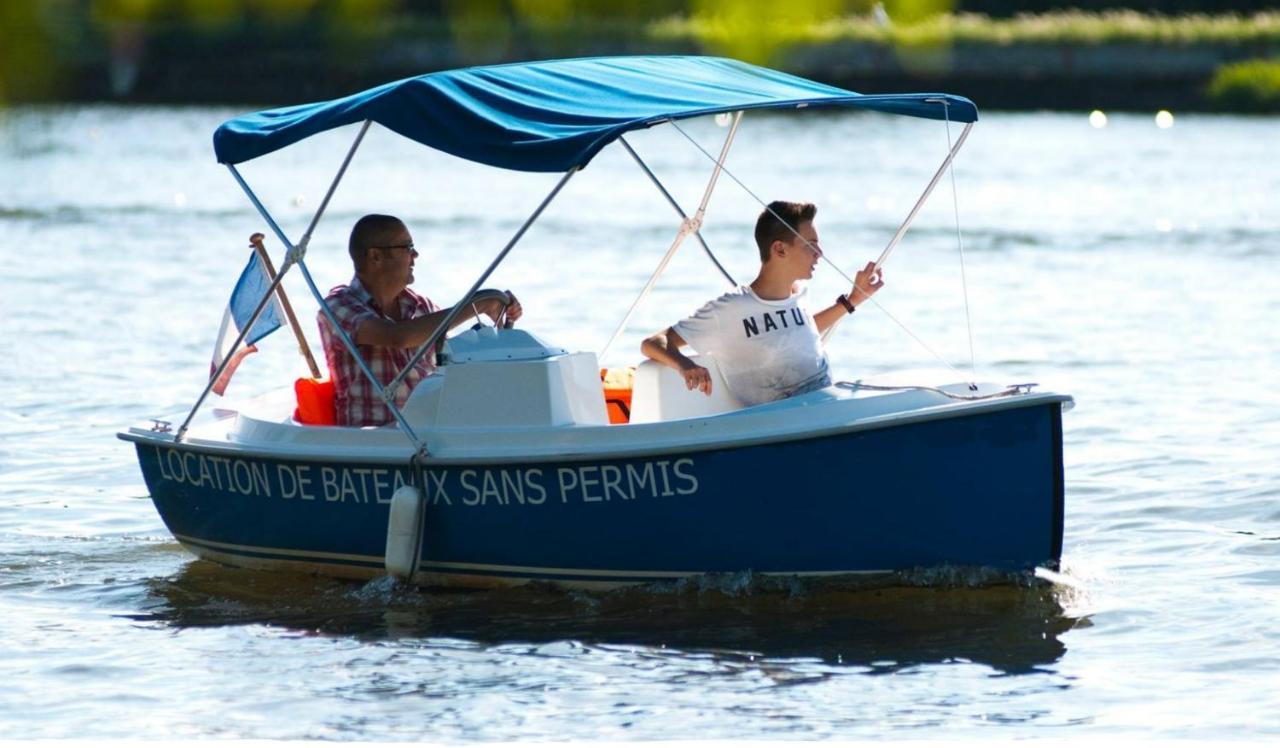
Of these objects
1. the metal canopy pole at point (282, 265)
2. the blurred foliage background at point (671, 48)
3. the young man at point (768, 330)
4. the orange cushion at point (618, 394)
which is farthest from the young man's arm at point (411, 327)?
the blurred foliage background at point (671, 48)

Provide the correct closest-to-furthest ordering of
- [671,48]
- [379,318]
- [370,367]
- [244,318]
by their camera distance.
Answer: [379,318] → [370,367] → [244,318] → [671,48]

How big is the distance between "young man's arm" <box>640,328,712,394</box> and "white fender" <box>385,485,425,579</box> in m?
1.06

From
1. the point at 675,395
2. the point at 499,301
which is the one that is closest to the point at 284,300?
the point at 499,301

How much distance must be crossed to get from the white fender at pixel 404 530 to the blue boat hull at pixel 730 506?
0.07 m

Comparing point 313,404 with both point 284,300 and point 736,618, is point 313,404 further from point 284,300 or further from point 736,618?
point 736,618

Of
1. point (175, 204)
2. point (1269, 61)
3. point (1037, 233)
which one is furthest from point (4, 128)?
point (1269, 61)

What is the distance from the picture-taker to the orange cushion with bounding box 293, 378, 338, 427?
8.27 meters

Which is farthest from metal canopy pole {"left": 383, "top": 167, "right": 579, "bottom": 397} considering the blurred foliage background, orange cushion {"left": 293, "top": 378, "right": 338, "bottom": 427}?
the blurred foliage background

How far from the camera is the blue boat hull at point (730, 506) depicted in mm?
7129

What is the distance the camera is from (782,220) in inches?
295

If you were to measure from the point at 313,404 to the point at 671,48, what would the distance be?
118 feet

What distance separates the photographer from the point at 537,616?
7.78m

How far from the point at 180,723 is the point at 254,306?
245 centimetres

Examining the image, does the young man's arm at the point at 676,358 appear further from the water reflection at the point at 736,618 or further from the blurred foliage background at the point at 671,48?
the blurred foliage background at the point at 671,48
